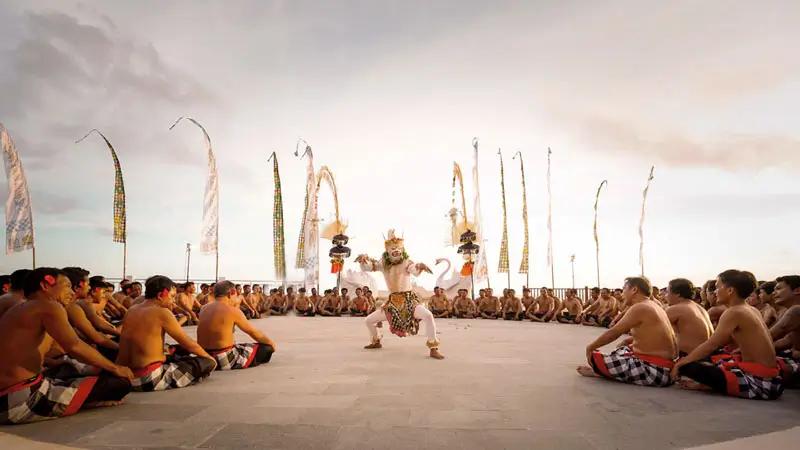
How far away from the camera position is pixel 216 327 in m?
5.46

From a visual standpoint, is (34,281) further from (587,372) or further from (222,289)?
(587,372)

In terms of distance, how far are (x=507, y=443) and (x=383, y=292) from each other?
25.0 meters

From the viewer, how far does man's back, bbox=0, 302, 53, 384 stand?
3195 mm

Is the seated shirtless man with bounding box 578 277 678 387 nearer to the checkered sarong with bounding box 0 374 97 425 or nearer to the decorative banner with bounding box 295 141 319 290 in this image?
the checkered sarong with bounding box 0 374 97 425

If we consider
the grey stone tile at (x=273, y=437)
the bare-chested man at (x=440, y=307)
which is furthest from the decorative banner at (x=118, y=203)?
the grey stone tile at (x=273, y=437)

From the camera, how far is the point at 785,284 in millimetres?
4980

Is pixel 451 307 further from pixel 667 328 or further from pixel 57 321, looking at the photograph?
pixel 57 321

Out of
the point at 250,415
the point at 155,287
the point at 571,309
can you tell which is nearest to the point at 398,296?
the point at 155,287

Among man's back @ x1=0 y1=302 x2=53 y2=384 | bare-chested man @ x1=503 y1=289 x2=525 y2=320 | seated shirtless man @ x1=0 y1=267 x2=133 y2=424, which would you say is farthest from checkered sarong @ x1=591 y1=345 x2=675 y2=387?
bare-chested man @ x1=503 y1=289 x2=525 y2=320

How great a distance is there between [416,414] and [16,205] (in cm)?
1589

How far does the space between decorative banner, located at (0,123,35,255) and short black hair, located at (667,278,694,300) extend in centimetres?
1676

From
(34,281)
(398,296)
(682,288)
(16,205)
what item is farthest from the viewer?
(16,205)

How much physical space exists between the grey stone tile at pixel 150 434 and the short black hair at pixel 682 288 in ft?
14.6

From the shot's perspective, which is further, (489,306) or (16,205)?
(489,306)
